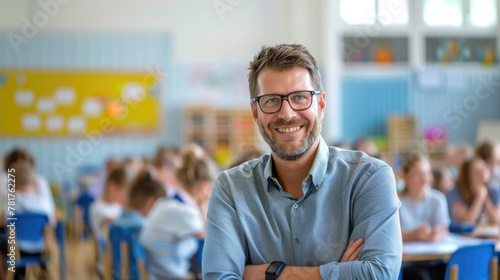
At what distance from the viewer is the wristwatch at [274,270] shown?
2.17m

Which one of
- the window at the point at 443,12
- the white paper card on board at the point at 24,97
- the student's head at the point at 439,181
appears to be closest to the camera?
the student's head at the point at 439,181

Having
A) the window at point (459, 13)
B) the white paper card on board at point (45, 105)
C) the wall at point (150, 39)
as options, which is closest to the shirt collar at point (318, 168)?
the wall at point (150, 39)

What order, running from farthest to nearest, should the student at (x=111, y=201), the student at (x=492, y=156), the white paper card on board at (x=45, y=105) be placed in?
1. the white paper card on board at (x=45, y=105)
2. the student at (x=492, y=156)
3. the student at (x=111, y=201)

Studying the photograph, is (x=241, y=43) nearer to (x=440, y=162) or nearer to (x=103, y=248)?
(x=440, y=162)

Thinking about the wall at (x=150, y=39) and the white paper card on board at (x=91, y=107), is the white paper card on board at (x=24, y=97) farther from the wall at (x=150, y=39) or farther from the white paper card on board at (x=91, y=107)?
the white paper card on board at (x=91, y=107)

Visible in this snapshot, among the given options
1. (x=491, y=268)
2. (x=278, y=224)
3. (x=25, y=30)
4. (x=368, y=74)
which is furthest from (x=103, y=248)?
(x=368, y=74)

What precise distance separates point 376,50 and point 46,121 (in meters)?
6.21

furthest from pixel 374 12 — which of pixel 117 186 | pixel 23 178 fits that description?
pixel 23 178

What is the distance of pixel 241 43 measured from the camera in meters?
12.9

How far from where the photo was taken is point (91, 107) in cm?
1205

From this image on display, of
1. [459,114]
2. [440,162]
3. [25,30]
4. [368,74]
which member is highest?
[25,30]

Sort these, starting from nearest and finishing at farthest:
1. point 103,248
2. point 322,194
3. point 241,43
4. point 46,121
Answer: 1. point 322,194
2. point 103,248
3. point 46,121
4. point 241,43

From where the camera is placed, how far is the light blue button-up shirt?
2.18 m

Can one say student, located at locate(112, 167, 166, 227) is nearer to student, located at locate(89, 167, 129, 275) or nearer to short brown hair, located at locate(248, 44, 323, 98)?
student, located at locate(89, 167, 129, 275)
